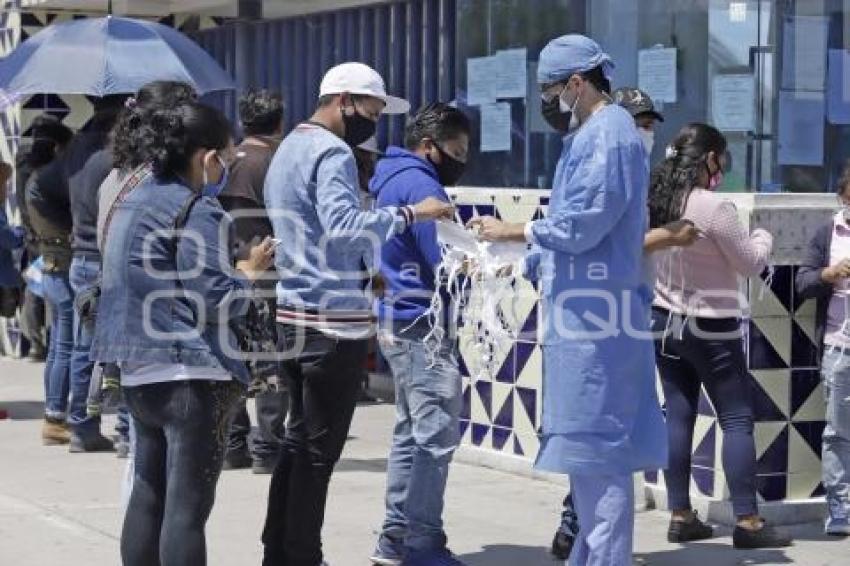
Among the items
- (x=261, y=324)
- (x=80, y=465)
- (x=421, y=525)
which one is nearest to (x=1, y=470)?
(x=80, y=465)

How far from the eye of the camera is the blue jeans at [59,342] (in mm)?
9320

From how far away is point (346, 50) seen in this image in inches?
467

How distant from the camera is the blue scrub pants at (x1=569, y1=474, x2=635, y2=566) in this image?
541cm

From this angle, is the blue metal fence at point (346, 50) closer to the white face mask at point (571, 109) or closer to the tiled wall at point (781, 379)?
the tiled wall at point (781, 379)

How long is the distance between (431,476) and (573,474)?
97cm

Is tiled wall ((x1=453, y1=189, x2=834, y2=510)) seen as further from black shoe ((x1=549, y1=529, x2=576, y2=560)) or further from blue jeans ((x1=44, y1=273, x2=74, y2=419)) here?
blue jeans ((x1=44, y1=273, x2=74, y2=419))

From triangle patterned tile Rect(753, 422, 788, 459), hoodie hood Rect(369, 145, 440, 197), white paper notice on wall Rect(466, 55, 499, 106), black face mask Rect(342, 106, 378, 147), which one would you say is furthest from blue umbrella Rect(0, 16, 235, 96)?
triangle patterned tile Rect(753, 422, 788, 459)

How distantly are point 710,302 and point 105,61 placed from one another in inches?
158

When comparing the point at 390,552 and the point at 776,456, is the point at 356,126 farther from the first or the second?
the point at 776,456

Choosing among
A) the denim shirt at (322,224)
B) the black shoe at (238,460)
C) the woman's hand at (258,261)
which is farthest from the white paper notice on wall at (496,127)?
the woman's hand at (258,261)

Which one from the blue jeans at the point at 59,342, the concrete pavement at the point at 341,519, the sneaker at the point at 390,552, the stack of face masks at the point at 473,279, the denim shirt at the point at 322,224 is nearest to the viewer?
the denim shirt at the point at 322,224

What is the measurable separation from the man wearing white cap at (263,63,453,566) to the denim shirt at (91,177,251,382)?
79cm

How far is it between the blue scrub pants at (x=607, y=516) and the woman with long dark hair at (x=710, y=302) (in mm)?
1454

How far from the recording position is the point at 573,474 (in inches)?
213
